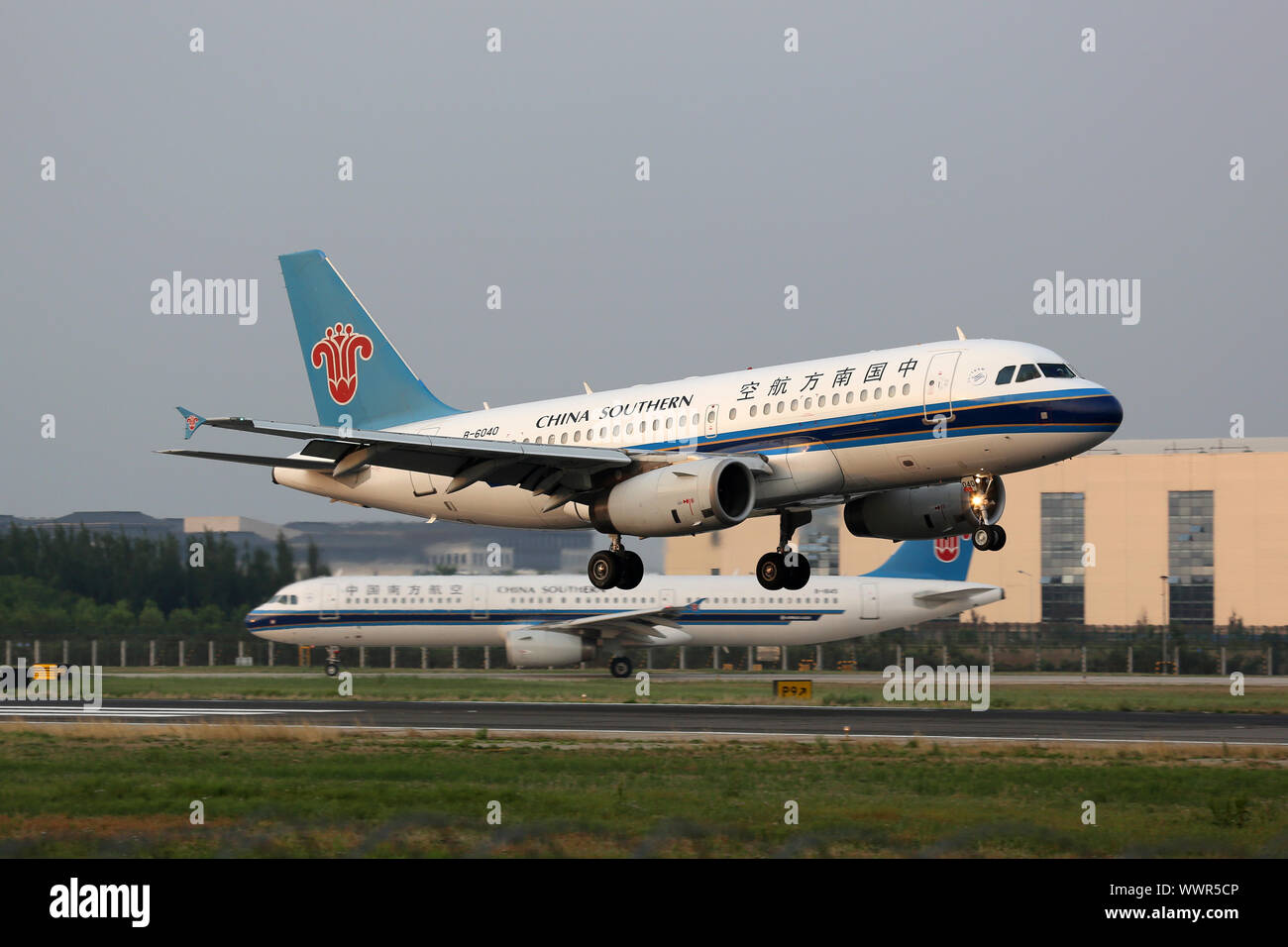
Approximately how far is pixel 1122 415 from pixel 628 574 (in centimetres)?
1186

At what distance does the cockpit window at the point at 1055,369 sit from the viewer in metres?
29.1

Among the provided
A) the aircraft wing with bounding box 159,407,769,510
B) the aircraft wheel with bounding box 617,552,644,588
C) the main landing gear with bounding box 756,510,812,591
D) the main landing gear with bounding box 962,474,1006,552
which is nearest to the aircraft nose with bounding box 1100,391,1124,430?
the main landing gear with bounding box 962,474,1006,552

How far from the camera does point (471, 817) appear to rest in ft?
82.7

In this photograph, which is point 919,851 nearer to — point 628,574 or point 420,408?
point 628,574

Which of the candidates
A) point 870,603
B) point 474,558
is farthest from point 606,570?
point 474,558

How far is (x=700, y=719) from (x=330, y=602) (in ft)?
94.5

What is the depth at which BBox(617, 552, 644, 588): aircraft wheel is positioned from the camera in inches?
1377

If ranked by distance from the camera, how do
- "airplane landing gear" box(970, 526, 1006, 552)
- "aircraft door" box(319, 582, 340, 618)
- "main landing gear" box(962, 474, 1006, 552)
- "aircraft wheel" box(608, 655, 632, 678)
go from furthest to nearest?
"aircraft door" box(319, 582, 340, 618)
"aircraft wheel" box(608, 655, 632, 678)
"main landing gear" box(962, 474, 1006, 552)
"airplane landing gear" box(970, 526, 1006, 552)

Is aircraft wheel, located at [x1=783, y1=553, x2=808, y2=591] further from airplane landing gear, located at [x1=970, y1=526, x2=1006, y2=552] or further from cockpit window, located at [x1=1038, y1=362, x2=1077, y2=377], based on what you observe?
cockpit window, located at [x1=1038, y1=362, x2=1077, y2=377]

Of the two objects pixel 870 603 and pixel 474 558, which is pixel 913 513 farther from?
pixel 474 558

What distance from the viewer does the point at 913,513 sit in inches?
1364

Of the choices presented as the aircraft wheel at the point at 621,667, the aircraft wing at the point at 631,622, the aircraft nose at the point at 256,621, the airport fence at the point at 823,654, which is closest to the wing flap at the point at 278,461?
the aircraft wing at the point at 631,622

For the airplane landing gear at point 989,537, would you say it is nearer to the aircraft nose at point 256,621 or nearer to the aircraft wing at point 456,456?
the aircraft wing at point 456,456

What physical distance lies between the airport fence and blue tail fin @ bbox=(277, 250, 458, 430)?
31378mm
